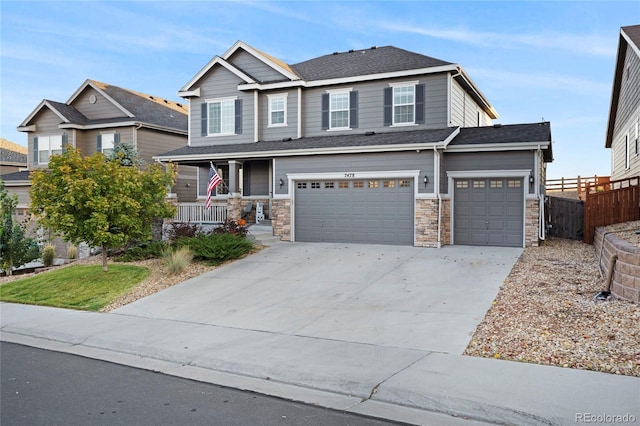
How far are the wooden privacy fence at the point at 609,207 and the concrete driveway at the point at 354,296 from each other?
3.24 metres

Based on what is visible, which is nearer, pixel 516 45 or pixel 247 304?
pixel 247 304

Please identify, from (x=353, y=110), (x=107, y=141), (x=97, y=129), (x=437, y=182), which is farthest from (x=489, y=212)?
(x=97, y=129)

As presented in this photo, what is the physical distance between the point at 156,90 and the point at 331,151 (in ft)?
59.4

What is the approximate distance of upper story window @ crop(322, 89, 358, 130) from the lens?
68.5ft

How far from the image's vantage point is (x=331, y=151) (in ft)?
61.5

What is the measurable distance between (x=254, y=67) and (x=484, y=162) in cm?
1083

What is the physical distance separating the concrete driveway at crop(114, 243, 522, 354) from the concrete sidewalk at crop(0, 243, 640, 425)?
46 millimetres

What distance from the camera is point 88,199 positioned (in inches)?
552

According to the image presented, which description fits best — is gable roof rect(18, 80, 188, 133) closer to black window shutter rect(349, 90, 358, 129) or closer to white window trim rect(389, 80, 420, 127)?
black window shutter rect(349, 90, 358, 129)

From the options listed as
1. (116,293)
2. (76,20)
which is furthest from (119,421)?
(76,20)

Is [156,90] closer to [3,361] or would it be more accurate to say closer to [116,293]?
[116,293]

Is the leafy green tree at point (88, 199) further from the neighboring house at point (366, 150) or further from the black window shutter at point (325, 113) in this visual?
the black window shutter at point (325, 113)

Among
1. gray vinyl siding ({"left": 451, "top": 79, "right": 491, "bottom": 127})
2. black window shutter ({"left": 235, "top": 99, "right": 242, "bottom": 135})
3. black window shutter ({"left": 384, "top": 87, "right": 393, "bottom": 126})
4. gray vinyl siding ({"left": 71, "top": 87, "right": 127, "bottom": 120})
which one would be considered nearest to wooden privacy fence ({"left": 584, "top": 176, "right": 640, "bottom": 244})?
gray vinyl siding ({"left": 451, "top": 79, "right": 491, "bottom": 127})

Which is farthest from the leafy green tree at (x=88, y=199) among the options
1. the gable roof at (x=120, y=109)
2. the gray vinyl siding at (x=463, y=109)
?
the gable roof at (x=120, y=109)
